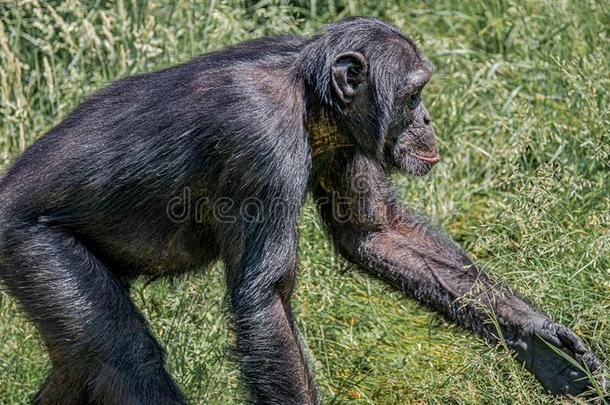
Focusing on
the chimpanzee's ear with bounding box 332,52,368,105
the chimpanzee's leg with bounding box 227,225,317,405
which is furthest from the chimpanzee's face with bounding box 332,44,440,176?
the chimpanzee's leg with bounding box 227,225,317,405

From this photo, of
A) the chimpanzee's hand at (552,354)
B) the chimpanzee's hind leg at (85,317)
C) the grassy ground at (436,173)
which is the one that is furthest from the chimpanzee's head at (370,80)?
the chimpanzee's hind leg at (85,317)

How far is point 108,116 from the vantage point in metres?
4.86

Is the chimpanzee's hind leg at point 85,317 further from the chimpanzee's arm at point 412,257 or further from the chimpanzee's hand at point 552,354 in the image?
the chimpanzee's hand at point 552,354

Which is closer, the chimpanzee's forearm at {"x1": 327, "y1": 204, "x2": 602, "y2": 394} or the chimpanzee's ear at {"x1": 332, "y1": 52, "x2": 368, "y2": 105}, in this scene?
the chimpanzee's forearm at {"x1": 327, "y1": 204, "x2": 602, "y2": 394}

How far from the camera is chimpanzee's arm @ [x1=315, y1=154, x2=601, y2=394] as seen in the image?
4926 mm

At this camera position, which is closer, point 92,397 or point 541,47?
point 92,397

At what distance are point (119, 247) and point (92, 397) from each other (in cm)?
64

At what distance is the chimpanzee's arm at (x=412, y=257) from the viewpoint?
4.93 meters

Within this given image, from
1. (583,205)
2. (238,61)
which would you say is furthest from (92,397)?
(583,205)

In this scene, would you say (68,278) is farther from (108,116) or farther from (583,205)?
(583,205)

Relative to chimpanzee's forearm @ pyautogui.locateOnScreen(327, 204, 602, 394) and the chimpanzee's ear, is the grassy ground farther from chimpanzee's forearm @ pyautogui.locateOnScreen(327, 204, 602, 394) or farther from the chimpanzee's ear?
the chimpanzee's ear
